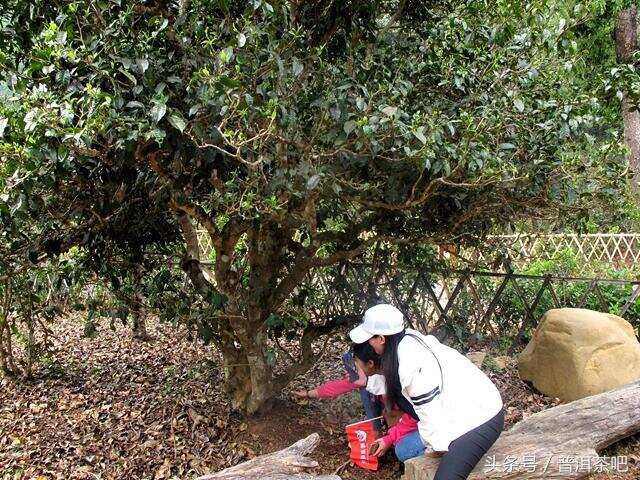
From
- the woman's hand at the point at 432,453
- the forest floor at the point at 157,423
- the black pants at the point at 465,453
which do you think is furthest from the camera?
the forest floor at the point at 157,423

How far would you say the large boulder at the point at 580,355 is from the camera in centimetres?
434

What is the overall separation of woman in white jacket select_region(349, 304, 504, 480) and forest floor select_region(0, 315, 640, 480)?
83 cm

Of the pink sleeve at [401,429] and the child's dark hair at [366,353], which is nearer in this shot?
the child's dark hair at [366,353]

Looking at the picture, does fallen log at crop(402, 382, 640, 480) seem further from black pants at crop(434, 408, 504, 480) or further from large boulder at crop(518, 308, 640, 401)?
large boulder at crop(518, 308, 640, 401)

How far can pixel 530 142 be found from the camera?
126 inches

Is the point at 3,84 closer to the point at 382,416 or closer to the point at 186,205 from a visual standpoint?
the point at 186,205

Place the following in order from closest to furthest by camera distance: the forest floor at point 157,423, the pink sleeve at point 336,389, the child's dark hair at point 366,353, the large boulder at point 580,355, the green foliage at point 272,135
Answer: the green foliage at point 272,135 < the child's dark hair at point 366,353 < the pink sleeve at point 336,389 < the forest floor at point 157,423 < the large boulder at point 580,355

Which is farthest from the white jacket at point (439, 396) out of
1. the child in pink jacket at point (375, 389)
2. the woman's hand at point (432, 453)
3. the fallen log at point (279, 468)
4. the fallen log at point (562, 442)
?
the fallen log at point (279, 468)

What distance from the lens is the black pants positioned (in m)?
2.74

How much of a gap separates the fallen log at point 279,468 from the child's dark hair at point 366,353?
574 mm

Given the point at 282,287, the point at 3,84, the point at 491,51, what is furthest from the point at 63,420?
the point at 491,51

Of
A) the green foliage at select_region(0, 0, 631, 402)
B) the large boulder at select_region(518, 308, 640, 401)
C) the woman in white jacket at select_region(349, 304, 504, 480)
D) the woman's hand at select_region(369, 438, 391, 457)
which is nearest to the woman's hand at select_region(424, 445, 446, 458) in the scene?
the woman in white jacket at select_region(349, 304, 504, 480)

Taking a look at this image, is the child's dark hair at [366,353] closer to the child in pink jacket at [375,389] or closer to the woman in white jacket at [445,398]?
the child in pink jacket at [375,389]

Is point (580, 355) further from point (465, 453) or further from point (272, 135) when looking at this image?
point (272, 135)
